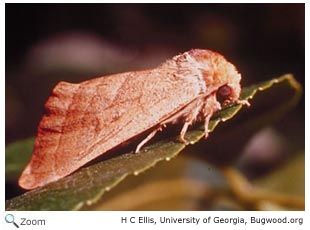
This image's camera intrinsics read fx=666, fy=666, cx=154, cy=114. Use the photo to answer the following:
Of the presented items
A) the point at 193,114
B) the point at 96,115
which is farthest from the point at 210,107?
the point at 96,115

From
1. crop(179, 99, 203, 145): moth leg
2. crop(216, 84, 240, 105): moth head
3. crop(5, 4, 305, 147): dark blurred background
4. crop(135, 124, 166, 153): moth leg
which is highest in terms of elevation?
crop(5, 4, 305, 147): dark blurred background

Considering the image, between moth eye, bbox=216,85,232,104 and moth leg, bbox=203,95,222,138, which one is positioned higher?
moth eye, bbox=216,85,232,104

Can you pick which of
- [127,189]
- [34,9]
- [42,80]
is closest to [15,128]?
[42,80]
